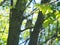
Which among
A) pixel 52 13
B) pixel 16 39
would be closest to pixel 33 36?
pixel 16 39

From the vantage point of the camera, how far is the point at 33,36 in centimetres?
555

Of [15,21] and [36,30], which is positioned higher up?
[15,21]

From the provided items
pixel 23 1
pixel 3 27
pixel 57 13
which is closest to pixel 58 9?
pixel 57 13

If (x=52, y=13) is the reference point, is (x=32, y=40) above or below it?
below

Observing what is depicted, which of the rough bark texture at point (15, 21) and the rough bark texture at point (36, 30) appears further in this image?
the rough bark texture at point (36, 30)

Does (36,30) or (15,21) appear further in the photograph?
(36,30)

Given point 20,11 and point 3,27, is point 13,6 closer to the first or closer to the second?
point 20,11

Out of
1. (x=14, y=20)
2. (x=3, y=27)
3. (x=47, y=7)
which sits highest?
(x=47, y=7)

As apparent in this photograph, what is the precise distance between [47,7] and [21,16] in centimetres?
237

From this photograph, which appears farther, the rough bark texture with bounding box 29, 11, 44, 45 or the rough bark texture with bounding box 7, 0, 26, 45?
the rough bark texture with bounding box 29, 11, 44, 45

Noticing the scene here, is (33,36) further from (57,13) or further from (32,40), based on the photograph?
(57,13)

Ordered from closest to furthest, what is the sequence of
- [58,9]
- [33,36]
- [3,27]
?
[58,9], [33,36], [3,27]

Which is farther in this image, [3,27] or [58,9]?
[3,27]

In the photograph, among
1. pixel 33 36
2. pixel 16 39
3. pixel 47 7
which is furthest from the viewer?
pixel 33 36
